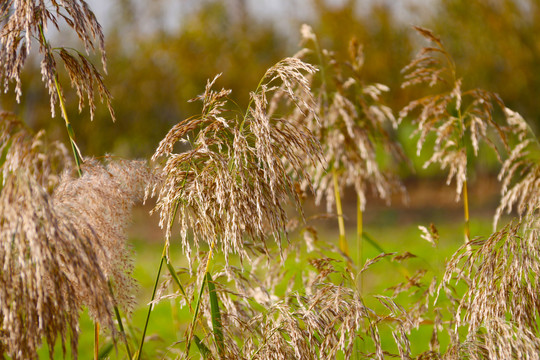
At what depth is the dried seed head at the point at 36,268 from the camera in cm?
156

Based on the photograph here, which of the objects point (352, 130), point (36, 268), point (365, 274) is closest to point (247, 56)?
point (365, 274)

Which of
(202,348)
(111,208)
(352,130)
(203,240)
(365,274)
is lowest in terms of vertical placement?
(365,274)

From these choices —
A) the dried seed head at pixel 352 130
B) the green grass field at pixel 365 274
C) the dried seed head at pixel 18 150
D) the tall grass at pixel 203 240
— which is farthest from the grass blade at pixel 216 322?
the dried seed head at pixel 352 130

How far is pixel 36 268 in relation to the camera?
1.56m

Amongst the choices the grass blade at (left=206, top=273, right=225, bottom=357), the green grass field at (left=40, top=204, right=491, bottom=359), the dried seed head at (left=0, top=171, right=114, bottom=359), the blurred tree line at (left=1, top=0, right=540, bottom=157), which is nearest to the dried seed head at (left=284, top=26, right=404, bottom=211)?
the green grass field at (left=40, top=204, right=491, bottom=359)

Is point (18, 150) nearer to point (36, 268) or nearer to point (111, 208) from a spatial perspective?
point (111, 208)

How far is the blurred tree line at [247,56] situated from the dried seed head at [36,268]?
9.71 metres

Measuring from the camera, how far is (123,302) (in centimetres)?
198

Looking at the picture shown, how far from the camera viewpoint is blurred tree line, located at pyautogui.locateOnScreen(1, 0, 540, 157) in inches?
472

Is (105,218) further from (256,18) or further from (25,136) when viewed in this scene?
(256,18)

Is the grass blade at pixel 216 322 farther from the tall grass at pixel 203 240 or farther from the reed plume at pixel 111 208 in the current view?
the reed plume at pixel 111 208

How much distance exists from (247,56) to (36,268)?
1270 cm

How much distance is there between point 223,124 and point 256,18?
14112mm

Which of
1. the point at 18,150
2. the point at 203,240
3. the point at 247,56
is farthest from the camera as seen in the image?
the point at 247,56
